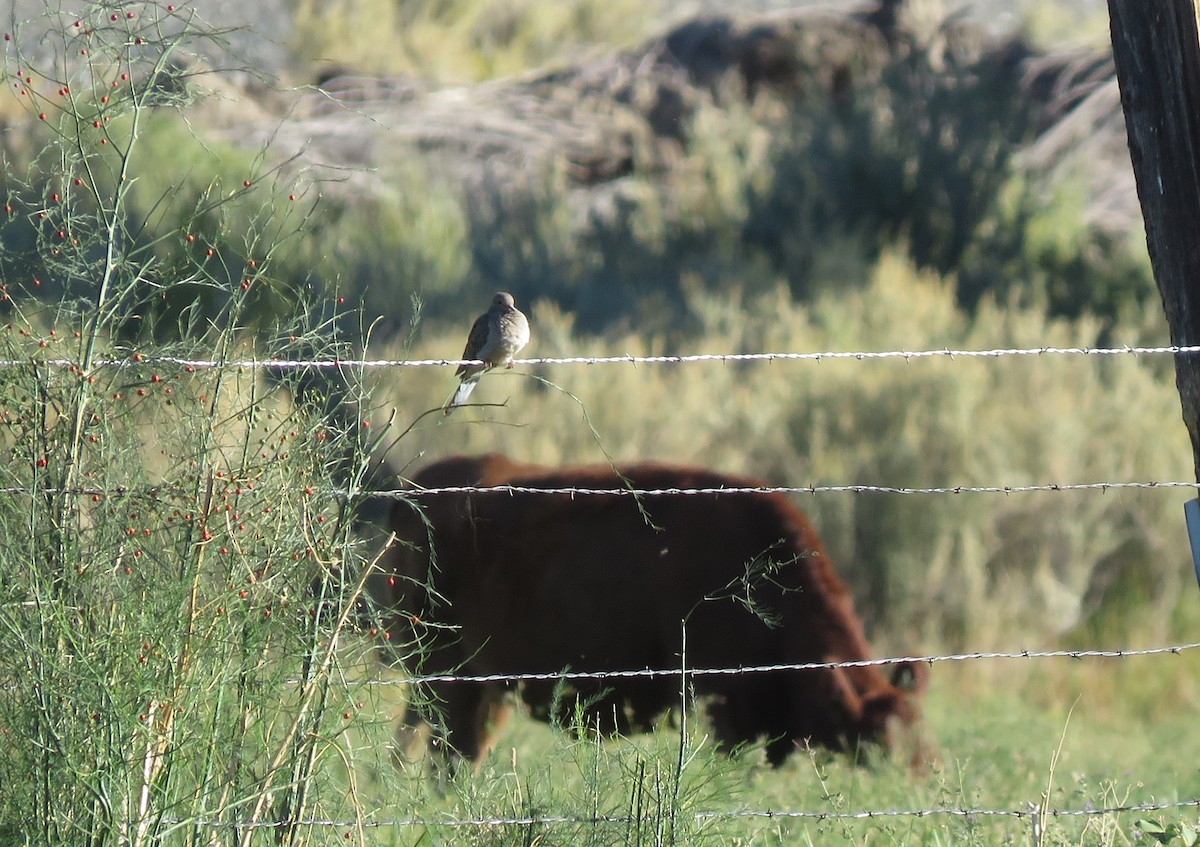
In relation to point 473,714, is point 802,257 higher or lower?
higher

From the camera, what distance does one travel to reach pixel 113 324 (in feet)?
11.0

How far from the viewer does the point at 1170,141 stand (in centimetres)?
352

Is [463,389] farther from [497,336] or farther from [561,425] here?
[561,425]

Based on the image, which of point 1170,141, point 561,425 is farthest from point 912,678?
point 561,425

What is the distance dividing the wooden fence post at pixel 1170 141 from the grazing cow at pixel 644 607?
2192 millimetres

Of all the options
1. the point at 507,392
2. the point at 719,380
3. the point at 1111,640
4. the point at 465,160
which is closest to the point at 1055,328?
the point at 719,380

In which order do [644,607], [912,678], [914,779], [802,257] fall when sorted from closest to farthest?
[914,779]
[912,678]
[644,607]
[802,257]

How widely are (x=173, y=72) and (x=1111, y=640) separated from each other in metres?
7.36

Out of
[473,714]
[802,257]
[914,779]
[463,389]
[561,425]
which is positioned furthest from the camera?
[802,257]

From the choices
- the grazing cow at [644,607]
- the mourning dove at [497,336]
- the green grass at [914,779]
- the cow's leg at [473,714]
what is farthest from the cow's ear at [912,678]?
the mourning dove at [497,336]

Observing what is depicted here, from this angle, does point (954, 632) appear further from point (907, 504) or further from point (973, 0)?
point (973, 0)

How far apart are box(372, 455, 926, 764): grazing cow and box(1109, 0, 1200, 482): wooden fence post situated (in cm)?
219

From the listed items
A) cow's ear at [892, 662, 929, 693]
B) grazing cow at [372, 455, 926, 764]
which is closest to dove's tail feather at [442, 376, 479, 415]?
grazing cow at [372, 455, 926, 764]

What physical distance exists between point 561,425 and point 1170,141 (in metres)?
7.42
